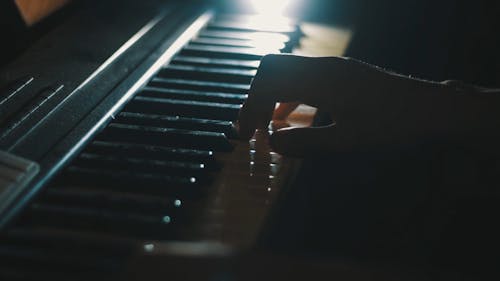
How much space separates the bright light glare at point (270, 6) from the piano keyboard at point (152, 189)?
0.73 m

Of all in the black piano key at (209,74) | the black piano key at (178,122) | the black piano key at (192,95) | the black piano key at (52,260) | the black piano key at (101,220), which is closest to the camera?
the black piano key at (52,260)

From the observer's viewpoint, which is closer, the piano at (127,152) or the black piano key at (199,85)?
the piano at (127,152)

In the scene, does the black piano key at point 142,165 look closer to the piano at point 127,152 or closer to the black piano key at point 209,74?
the piano at point 127,152

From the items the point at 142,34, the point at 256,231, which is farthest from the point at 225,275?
the point at 142,34

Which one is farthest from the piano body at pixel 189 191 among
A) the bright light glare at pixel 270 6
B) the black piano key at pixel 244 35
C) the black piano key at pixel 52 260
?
the bright light glare at pixel 270 6

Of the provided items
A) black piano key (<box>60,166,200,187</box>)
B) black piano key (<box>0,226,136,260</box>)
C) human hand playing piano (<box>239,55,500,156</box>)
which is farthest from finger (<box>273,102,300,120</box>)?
black piano key (<box>0,226,136,260</box>)

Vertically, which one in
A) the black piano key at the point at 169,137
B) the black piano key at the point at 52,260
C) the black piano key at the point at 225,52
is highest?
the black piano key at the point at 225,52

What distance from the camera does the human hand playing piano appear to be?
1.26 meters

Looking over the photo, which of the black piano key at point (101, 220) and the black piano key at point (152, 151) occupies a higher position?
the black piano key at point (152, 151)

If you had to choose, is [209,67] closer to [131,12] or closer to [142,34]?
[142,34]

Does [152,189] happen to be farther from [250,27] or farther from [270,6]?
[270,6]

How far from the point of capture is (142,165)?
1.21 m

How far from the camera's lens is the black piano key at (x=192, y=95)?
1518mm

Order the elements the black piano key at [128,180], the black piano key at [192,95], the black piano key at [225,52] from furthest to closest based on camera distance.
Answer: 1. the black piano key at [225,52]
2. the black piano key at [192,95]
3. the black piano key at [128,180]
